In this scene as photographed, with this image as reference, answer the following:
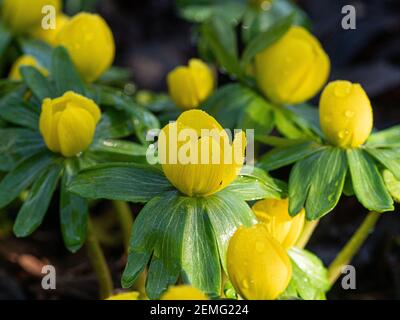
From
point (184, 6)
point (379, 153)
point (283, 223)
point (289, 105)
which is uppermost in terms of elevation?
point (184, 6)

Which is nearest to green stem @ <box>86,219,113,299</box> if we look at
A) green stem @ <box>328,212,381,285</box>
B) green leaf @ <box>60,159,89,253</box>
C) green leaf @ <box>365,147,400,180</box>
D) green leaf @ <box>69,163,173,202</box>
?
green leaf @ <box>60,159,89,253</box>

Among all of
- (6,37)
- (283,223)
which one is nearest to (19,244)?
(6,37)

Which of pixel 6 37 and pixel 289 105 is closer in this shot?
pixel 289 105

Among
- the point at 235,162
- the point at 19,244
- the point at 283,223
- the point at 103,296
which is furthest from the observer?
the point at 19,244

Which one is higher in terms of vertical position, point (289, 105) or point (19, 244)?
point (289, 105)

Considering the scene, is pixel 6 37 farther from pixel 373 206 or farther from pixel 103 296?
pixel 373 206

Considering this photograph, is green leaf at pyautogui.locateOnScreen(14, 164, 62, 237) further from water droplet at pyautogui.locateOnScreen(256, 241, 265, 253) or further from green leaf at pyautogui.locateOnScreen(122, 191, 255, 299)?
water droplet at pyautogui.locateOnScreen(256, 241, 265, 253)

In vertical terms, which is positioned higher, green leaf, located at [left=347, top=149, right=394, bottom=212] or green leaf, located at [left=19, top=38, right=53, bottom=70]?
green leaf, located at [left=19, top=38, right=53, bottom=70]
